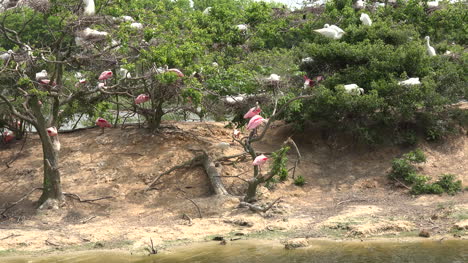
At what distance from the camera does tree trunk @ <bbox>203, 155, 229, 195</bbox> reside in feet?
37.1

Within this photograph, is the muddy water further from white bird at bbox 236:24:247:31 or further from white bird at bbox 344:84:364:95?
white bird at bbox 236:24:247:31

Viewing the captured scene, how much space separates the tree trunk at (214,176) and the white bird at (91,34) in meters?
2.89

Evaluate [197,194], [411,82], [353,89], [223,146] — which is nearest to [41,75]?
[197,194]

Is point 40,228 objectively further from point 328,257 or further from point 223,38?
point 223,38

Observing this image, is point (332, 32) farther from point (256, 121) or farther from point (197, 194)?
point (197, 194)

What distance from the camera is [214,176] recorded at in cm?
1150

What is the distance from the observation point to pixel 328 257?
8.43 m

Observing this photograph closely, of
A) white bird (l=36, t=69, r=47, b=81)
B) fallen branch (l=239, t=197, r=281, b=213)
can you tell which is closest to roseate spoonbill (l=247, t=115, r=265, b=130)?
fallen branch (l=239, t=197, r=281, b=213)

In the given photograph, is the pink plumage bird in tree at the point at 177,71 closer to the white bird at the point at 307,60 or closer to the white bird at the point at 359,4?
the white bird at the point at 307,60

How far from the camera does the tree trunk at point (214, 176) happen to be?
11309 mm

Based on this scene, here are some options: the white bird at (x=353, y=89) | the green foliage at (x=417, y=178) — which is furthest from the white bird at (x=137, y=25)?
the green foliage at (x=417, y=178)

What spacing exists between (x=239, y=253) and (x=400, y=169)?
435cm

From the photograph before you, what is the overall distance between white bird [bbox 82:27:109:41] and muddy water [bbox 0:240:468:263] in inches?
152

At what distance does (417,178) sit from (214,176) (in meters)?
3.59
